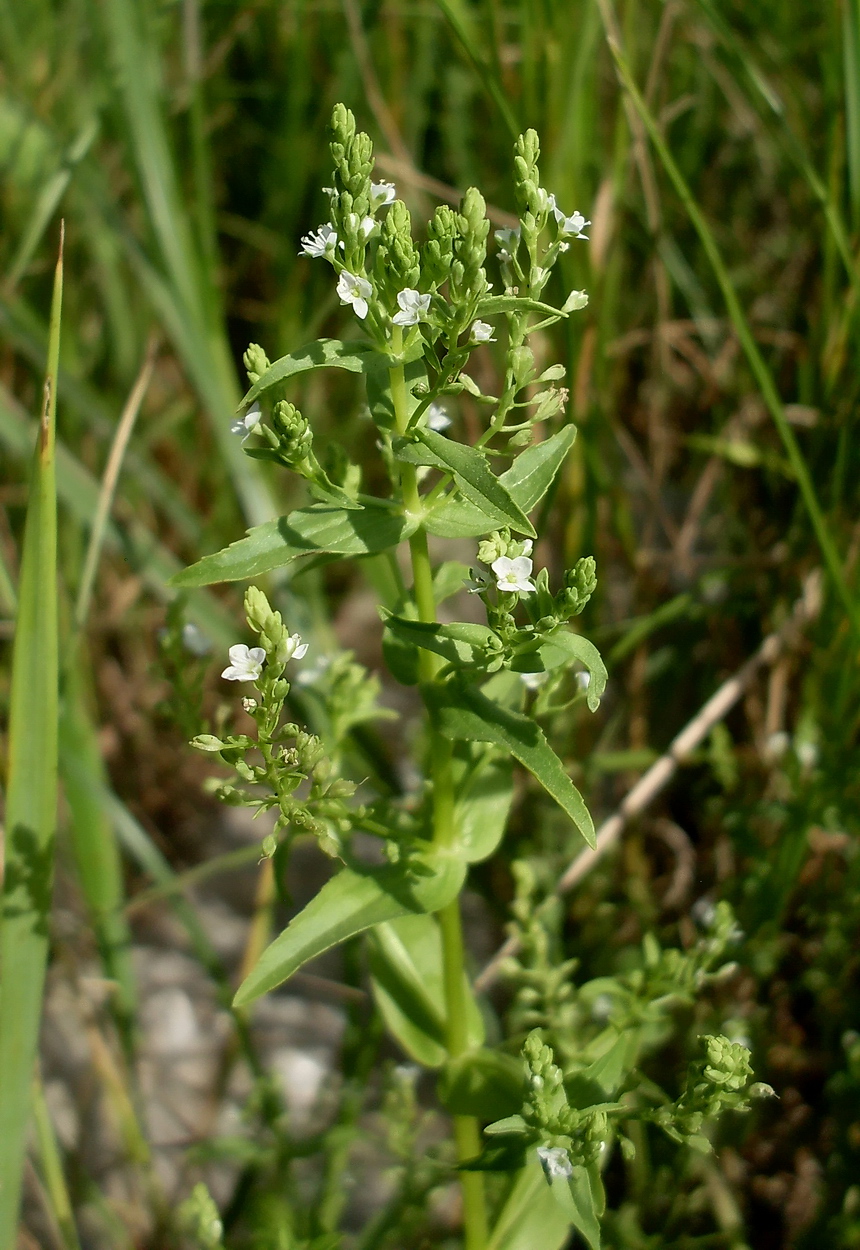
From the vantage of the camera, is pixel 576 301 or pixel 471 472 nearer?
pixel 471 472

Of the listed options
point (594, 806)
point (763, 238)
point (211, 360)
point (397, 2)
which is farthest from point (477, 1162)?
point (397, 2)

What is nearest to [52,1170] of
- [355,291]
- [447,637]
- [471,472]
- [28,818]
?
[28,818]

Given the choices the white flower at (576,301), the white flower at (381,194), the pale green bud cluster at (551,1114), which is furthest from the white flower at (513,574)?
the pale green bud cluster at (551,1114)

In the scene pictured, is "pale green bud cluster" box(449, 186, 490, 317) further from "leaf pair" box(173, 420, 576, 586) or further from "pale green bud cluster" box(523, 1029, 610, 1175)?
"pale green bud cluster" box(523, 1029, 610, 1175)

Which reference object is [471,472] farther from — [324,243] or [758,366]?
[758,366]

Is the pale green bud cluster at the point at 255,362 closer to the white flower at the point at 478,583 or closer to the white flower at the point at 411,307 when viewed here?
the white flower at the point at 411,307
